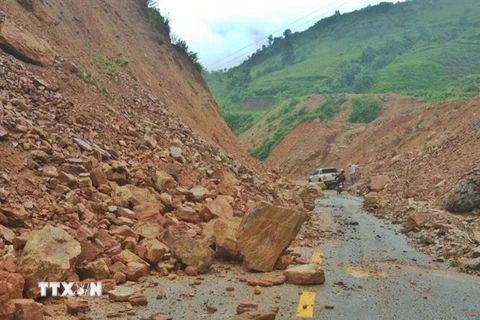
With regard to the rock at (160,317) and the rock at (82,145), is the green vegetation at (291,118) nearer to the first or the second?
the rock at (82,145)

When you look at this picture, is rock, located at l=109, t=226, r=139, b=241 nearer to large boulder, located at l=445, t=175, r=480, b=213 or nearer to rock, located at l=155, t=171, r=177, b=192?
rock, located at l=155, t=171, r=177, b=192

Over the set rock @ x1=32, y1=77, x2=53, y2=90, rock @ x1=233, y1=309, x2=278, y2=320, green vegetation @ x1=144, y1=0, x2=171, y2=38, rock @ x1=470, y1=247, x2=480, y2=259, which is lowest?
rock @ x1=470, y1=247, x2=480, y2=259

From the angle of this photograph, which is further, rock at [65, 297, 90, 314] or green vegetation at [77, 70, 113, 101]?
green vegetation at [77, 70, 113, 101]

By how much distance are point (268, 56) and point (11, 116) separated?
10797cm

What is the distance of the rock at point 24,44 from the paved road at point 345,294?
6.96 metres

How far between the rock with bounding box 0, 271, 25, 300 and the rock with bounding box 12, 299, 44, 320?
16 centimetres

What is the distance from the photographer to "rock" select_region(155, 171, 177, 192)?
8.37 meters

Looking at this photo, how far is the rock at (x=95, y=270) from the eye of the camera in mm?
5207

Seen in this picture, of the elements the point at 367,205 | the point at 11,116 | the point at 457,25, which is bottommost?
the point at 367,205

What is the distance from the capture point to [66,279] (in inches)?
195

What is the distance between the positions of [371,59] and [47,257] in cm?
7944

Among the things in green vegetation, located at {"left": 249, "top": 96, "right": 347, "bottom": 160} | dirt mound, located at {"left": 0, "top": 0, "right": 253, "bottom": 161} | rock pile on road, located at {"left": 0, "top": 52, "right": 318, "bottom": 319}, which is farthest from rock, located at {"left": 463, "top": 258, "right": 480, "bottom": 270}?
green vegetation, located at {"left": 249, "top": 96, "right": 347, "bottom": 160}

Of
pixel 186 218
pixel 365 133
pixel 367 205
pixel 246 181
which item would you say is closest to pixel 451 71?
pixel 365 133

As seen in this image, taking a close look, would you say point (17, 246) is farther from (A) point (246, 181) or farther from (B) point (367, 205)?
(B) point (367, 205)
